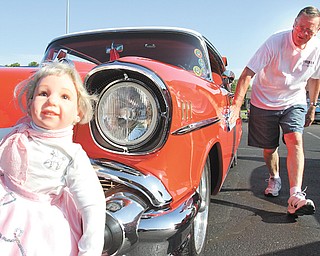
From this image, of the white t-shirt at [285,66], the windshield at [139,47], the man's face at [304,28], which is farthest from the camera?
the white t-shirt at [285,66]

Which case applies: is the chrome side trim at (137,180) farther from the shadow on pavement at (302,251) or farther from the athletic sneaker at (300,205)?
the athletic sneaker at (300,205)

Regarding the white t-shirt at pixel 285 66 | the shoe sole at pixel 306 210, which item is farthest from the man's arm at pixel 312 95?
the shoe sole at pixel 306 210

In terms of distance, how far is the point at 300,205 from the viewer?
2.64m

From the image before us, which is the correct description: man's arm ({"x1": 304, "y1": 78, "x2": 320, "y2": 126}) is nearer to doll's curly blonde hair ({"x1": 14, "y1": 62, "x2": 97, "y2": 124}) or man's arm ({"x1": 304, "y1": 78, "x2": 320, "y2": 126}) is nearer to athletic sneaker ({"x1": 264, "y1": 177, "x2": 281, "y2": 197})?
athletic sneaker ({"x1": 264, "y1": 177, "x2": 281, "y2": 197})

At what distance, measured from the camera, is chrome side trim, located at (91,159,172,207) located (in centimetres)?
156

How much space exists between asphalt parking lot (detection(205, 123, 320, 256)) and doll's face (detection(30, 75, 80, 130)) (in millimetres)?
1380

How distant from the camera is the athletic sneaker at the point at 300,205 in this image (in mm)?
2602

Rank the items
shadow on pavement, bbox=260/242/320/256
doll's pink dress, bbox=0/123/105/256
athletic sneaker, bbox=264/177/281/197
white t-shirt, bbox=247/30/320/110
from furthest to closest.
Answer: athletic sneaker, bbox=264/177/281/197
white t-shirt, bbox=247/30/320/110
shadow on pavement, bbox=260/242/320/256
doll's pink dress, bbox=0/123/105/256

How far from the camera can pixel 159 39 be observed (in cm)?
272

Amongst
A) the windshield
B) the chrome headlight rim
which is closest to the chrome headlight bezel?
the chrome headlight rim

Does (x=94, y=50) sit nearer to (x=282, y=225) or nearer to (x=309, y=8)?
(x=309, y=8)

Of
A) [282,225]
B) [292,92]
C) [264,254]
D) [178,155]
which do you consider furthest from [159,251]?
[292,92]

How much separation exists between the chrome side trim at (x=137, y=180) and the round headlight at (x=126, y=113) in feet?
0.36

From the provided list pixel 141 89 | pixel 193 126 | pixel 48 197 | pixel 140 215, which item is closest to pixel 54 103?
pixel 48 197
